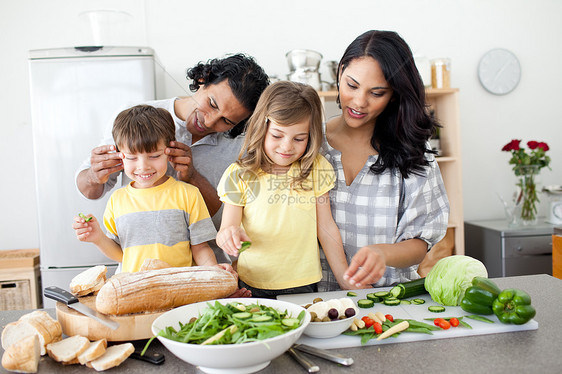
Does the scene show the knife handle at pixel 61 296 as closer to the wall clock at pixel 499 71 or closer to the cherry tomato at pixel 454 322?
the cherry tomato at pixel 454 322

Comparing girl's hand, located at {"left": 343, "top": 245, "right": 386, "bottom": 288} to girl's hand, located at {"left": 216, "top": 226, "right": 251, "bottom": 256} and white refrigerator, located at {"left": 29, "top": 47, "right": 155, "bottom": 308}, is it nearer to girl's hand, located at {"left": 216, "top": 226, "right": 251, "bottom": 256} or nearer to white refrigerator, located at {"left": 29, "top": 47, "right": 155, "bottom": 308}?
girl's hand, located at {"left": 216, "top": 226, "right": 251, "bottom": 256}

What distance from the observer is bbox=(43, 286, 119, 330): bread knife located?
0.92m

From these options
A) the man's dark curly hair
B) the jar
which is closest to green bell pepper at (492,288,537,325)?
the man's dark curly hair

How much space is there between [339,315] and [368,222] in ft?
1.70

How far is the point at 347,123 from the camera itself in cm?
148

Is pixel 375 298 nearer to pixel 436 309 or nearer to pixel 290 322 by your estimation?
pixel 436 309

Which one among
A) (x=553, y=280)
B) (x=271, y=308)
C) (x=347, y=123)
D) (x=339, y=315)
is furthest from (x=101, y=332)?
(x=553, y=280)

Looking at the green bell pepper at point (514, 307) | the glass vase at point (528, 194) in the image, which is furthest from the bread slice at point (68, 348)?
the glass vase at point (528, 194)

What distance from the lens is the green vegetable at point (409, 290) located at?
120 centimetres

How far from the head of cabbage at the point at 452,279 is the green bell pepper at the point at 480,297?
0.14 ft

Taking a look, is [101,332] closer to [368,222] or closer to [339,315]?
[339,315]

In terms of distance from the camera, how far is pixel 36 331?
0.91m

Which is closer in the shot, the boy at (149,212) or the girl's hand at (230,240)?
the girl's hand at (230,240)

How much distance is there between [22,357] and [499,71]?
12.0 ft
